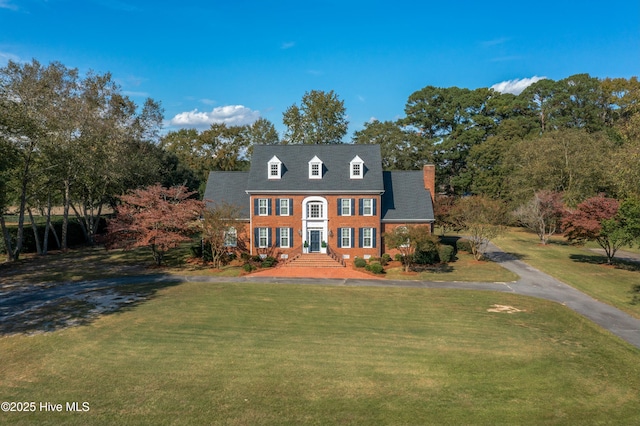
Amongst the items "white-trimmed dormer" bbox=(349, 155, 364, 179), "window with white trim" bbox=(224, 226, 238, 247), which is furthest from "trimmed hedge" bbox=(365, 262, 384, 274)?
"window with white trim" bbox=(224, 226, 238, 247)

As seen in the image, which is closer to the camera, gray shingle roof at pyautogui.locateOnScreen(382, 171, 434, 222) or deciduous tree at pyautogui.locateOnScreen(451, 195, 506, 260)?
deciduous tree at pyautogui.locateOnScreen(451, 195, 506, 260)

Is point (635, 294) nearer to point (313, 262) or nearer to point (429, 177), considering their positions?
point (429, 177)

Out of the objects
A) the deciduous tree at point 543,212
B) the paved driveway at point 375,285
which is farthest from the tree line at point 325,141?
the paved driveway at point 375,285

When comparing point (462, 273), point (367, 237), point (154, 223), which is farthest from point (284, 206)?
point (462, 273)

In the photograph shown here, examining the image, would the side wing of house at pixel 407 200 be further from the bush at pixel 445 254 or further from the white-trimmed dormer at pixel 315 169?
the white-trimmed dormer at pixel 315 169

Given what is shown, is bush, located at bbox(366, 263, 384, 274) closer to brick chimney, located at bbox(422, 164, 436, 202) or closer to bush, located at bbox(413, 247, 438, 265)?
bush, located at bbox(413, 247, 438, 265)

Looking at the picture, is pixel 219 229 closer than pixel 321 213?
Yes

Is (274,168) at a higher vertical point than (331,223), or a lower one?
higher
